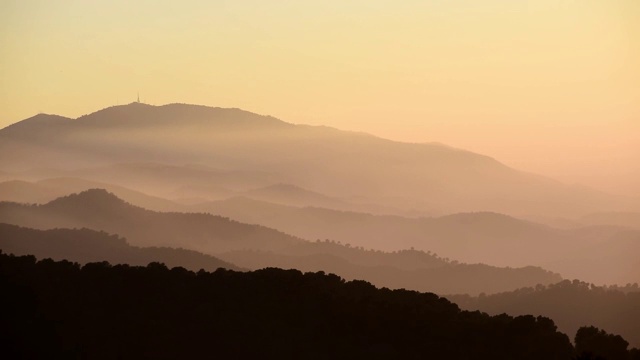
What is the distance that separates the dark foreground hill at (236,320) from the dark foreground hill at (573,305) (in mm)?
60057

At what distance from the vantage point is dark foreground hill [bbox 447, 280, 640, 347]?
155 metres

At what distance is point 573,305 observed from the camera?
17475 cm

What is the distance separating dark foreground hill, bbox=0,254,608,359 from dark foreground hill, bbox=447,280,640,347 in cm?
6006

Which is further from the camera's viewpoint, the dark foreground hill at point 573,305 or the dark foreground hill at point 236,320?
the dark foreground hill at point 573,305

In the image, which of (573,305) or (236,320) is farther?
(573,305)

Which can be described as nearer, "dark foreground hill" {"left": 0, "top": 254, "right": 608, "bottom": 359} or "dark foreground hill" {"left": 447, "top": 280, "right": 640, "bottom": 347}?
"dark foreground hill" {"left": 0, "top": 254, "right": 608, "bottom": 359}

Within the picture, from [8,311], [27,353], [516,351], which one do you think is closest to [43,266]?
[8,311]

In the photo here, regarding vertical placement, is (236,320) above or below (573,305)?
below

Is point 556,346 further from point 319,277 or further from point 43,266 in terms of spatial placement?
point 43,266

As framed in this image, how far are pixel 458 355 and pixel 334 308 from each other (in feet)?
51.6

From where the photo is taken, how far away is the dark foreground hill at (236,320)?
76794 mm

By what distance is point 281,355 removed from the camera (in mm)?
83375

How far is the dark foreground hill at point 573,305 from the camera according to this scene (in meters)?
155

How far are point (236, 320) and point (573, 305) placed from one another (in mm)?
95406
